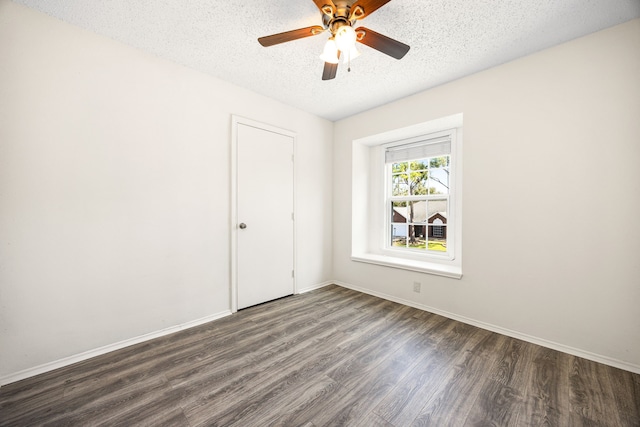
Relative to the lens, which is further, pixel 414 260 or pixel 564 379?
pixel 414 260

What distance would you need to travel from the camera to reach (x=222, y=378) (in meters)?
1.71

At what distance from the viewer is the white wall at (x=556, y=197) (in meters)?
1.82

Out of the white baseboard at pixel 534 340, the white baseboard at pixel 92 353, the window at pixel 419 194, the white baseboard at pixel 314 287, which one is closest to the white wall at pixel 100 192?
the white baseboard at pixel 92 353

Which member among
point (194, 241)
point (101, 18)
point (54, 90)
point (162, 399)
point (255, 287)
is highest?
point (101, 18)

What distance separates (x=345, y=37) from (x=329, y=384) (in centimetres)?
228

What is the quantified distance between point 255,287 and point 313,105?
2.48 meters

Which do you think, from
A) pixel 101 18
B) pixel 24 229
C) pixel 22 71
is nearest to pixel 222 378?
pixel 24 229

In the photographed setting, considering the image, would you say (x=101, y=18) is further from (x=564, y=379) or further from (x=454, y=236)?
(x=564, y=379)

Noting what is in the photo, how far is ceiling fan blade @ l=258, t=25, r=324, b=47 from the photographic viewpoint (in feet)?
5.30

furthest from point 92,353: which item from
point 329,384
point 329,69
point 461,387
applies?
point 329,69

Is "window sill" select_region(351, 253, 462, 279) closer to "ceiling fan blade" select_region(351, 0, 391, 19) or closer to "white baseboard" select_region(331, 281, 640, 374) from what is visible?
"white baseboard" select_region(331, 281, 640, 374)

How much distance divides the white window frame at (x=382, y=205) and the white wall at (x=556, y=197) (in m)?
0.41

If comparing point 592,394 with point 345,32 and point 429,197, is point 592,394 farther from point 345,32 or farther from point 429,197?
point 345,32

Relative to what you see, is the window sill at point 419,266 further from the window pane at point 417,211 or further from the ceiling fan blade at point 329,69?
Answer: the ceiling fan blade at point 329,69
